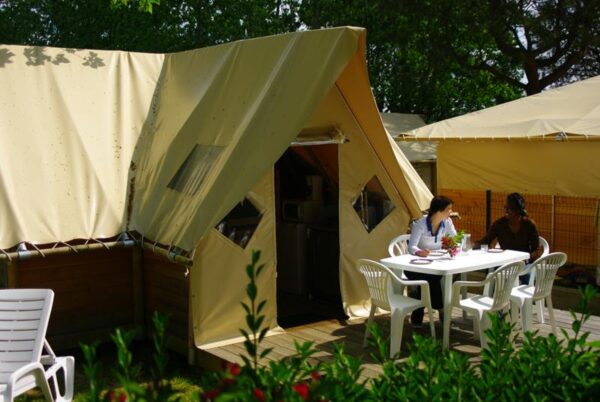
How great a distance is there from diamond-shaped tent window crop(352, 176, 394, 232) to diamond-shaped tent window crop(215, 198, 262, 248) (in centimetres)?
134

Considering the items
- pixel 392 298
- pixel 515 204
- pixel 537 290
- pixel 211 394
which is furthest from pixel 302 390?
pixel 515 204

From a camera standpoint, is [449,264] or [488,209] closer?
[449,264]

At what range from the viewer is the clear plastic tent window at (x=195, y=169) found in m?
7.02

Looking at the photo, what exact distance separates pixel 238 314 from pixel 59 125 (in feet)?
9.20

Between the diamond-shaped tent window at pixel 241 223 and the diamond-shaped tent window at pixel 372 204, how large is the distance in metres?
1.34

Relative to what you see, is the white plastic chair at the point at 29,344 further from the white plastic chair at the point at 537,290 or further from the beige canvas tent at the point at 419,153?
the beige canvas tent at the point at 419,153

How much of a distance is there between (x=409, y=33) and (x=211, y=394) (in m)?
16.0

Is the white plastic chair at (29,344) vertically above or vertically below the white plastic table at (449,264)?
below

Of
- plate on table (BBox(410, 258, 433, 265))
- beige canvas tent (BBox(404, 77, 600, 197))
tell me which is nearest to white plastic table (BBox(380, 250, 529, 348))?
plate on table (BBox(410, 258, 433, 265))

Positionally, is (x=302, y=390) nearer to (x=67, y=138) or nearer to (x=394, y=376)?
(x=394, y=376)

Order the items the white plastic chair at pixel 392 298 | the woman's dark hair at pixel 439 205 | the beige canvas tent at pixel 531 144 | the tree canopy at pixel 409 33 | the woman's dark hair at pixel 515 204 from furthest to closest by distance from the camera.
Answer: the tree canopy at pixel 409 33 < the beige canvas tent at pixel 531 144 < the woman's dark hair at pixel 515 204 < the woman's dark hair at pixel 439 205 < the white plastic chair at pixel 392 298

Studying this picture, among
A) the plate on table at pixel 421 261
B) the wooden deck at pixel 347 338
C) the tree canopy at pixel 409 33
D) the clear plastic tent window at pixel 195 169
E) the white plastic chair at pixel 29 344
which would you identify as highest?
the tree canopy at pixel 409 33

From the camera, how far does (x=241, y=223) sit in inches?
272

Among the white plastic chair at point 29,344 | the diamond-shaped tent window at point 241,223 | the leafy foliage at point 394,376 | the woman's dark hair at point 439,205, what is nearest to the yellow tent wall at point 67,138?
the white plastic chair at point 29,344
